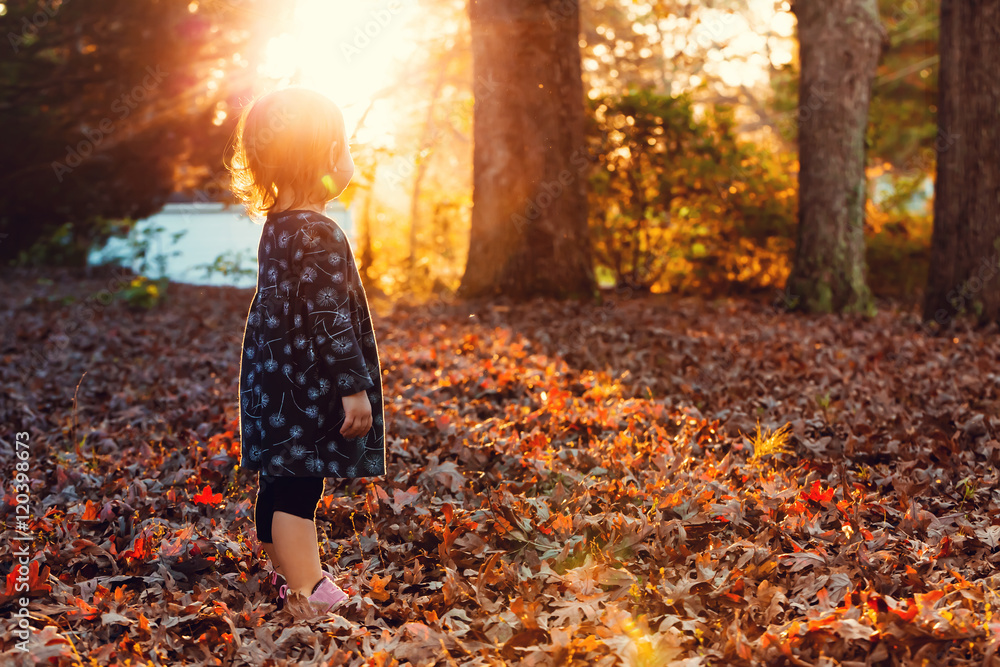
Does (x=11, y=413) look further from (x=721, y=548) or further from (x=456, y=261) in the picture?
(x=456, y=261)

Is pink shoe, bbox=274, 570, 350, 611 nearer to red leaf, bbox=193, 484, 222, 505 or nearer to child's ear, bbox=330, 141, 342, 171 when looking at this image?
red leaf, bbox=193, 484, 222, 505

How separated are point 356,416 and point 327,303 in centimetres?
33

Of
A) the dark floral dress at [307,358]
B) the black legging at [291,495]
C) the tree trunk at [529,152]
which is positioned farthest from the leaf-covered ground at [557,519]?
the tree trunk at [529,152]

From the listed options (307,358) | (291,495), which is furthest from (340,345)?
(291,495)

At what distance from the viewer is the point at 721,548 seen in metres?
2.58

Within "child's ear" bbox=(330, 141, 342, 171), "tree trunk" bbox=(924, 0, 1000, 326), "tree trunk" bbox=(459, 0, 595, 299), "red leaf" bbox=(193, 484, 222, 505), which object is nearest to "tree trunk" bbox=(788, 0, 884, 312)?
"tree trunk" bbox=(924, 0, 1000, 326)

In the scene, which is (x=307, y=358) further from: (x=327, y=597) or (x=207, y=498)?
(x=207, y=498)

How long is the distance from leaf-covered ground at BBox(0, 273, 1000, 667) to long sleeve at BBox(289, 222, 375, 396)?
2.33ft

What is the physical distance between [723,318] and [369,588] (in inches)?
253

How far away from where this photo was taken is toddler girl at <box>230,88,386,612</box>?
2.24 meters

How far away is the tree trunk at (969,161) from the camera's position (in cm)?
725

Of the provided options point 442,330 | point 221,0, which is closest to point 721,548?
point 442,330

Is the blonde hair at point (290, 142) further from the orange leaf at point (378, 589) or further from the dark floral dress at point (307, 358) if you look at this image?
the orange leaf at point (378, 589)

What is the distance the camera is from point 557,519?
2844 mm
